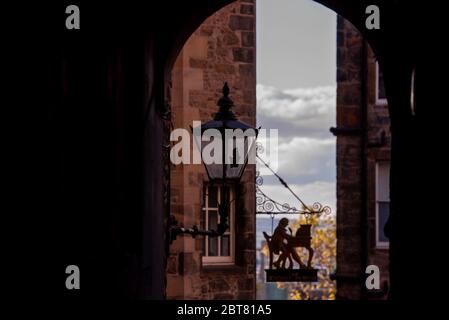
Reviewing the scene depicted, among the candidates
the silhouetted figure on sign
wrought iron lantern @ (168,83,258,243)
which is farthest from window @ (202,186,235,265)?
wrought iron lantern @ (168,83,258,243)

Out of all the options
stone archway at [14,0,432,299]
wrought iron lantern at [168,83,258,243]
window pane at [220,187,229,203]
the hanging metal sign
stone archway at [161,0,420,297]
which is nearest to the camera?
stone archway at [14,0,432,299]

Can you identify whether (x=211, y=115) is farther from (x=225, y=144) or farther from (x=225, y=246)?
(x=225, y=144)

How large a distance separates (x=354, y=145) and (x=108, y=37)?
12022mm

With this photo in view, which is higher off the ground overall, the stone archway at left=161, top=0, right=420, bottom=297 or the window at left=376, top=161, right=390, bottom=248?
the stone archway at left=161, top=0, right=420, bottom=297

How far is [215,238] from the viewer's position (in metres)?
17.2

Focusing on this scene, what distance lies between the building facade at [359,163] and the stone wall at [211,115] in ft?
4.97

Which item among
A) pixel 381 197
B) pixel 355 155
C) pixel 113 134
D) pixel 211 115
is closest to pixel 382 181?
pixel 381 197

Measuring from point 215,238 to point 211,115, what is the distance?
7.05ft

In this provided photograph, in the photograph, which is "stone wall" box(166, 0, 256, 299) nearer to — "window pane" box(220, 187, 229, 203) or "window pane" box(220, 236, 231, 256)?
"window pane" box(220, 236, 231, 256)

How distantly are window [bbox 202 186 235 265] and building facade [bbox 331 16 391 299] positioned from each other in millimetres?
1828

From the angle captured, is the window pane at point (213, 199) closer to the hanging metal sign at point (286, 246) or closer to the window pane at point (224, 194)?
the hanging metal sign at point (286, 246)

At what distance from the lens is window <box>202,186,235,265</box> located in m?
16.9

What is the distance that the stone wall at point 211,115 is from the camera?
53.5ft
